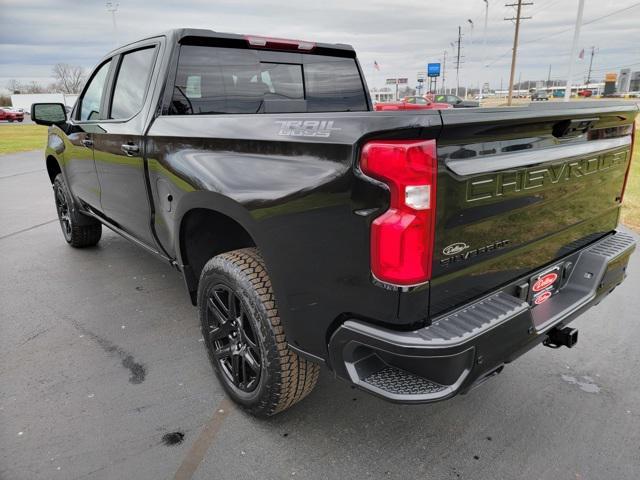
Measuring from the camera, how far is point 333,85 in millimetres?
3980

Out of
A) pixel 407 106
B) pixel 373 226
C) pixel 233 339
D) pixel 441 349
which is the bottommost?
pixel 233 339

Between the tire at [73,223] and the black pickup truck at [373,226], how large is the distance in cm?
223

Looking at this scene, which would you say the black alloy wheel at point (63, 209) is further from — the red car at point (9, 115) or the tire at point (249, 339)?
the red car at point (9, 115)

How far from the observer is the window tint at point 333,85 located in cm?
381

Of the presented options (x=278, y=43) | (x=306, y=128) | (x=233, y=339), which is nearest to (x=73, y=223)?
(x=278, y=43)

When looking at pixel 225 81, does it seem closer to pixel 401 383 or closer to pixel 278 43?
pixel 278 43

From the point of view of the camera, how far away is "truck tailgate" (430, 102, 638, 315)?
172 centimetres

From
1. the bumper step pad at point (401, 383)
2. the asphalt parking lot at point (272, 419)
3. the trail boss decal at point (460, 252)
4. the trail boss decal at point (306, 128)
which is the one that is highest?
the trail boss decal at point (306, 128)

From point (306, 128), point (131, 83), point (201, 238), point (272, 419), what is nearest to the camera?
point (306, 128)

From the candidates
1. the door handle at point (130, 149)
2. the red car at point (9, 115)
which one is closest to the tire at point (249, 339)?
the door handle at point (130, 149)

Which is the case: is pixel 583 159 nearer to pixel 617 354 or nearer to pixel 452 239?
pixel 452 239

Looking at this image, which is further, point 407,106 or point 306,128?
point 407,106

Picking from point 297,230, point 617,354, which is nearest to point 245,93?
point 297,230

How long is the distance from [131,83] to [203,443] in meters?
2.59
